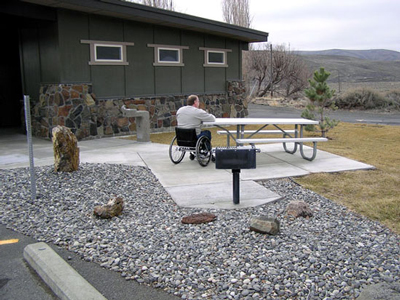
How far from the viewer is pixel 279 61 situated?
32.1m

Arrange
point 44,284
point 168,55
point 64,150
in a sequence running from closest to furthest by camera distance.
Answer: point 44,284, point 64,150, point 168,55

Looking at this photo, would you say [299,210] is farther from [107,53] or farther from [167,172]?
[107,53]

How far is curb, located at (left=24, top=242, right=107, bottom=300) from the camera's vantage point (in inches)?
131

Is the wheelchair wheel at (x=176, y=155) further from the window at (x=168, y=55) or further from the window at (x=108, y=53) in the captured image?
the window at (x=168, y=55)

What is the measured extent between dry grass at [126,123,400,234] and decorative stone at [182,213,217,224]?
197cm

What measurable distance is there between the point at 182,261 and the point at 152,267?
286 mm

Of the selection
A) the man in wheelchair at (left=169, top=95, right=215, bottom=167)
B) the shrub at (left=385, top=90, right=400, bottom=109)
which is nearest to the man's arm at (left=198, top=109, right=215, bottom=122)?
the man in wheelchair at (left=169, top=95, right=215, bottom=167)

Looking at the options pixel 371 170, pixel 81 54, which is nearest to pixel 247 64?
pixel 81 54

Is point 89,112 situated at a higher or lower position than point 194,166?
higher

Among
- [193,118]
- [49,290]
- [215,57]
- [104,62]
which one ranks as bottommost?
[49,290]

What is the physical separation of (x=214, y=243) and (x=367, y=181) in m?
3.70

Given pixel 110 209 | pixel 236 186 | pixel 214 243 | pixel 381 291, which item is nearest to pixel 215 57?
pixel 236 186

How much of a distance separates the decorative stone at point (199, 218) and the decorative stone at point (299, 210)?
0.95 m

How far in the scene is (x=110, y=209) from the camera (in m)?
5.06
